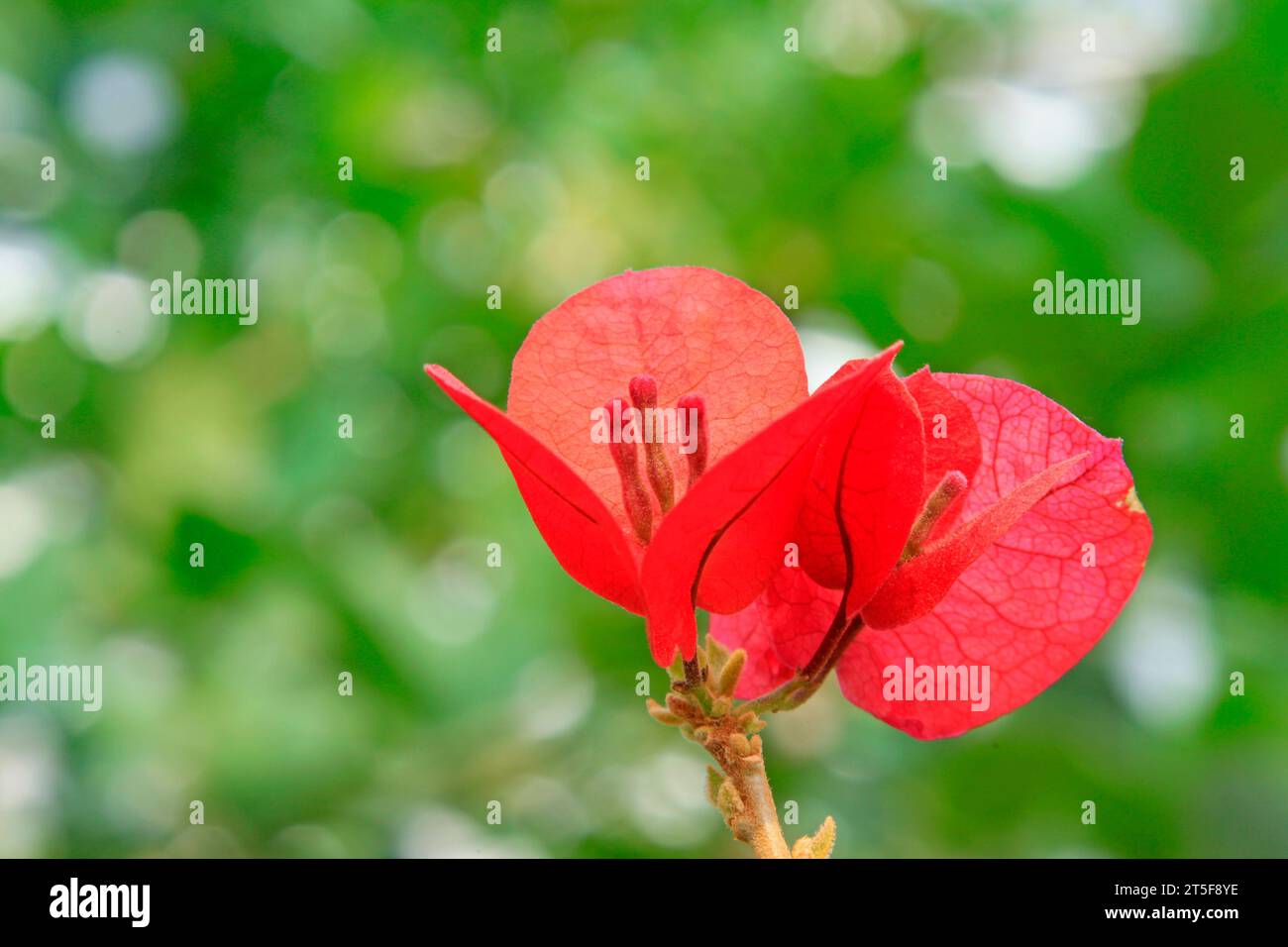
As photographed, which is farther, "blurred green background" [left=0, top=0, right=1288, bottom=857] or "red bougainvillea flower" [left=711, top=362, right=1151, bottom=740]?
"blurred green background" [left=0, top=0, right=1288, bottom=857]

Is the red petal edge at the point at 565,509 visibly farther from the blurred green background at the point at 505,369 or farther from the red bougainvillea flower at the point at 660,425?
the blurred green background at the point at 505,369

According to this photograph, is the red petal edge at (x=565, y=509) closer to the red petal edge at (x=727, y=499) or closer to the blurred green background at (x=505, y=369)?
the red petal edge at (x=727, y=499)

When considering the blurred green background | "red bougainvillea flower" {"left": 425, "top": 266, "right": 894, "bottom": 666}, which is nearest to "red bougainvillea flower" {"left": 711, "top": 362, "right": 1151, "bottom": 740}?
"red bougainvillea flower" {"left": 425, "top": 266, "right": 894, "bottom": 666}

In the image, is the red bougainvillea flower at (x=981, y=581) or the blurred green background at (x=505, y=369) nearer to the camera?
the red bougainvillea flower at (x=981, y=581)

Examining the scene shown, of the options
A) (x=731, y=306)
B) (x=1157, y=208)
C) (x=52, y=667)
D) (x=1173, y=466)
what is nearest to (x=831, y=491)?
(x=731, y=306)

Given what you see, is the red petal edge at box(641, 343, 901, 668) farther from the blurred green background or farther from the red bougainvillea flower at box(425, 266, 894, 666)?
the blurred green background

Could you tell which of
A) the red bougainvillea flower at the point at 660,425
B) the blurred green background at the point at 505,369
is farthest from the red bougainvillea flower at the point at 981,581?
the blurred green background at the point at 505,369
